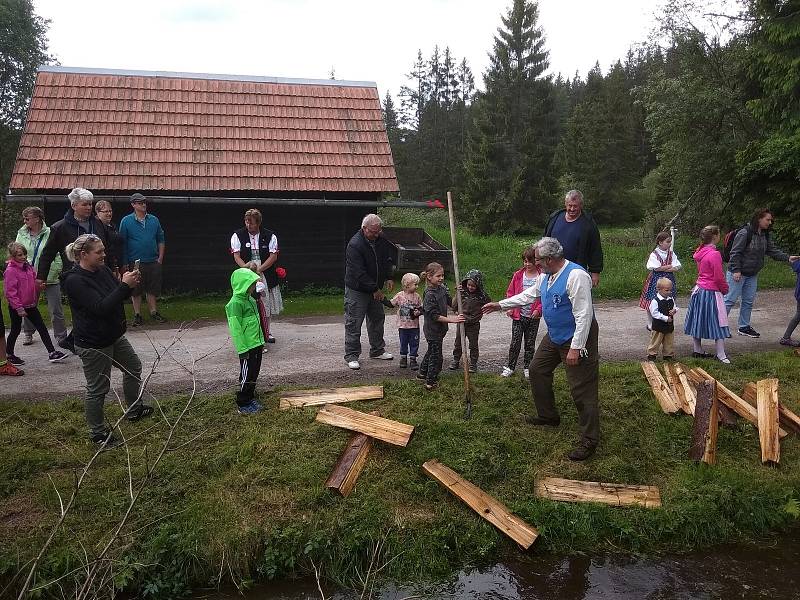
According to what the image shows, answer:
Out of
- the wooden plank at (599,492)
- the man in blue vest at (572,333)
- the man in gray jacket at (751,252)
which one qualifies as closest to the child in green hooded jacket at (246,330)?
the man in blue vest at (572,333)

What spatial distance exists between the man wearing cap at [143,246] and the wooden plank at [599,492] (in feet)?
24.1

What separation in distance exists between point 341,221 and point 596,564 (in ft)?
34.3

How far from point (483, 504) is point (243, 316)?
3.09 metres

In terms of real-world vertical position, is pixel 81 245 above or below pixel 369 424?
above

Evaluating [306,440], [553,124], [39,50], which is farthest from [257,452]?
[39,50]

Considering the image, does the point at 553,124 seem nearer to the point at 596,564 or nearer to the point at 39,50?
the point at 39,50

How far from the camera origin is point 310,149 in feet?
44.7

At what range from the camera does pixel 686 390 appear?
6.68m

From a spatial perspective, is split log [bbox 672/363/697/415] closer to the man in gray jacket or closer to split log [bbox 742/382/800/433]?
split log [bbox 742/382/800/433]

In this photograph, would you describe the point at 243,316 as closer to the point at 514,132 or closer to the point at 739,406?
the point at 739,406

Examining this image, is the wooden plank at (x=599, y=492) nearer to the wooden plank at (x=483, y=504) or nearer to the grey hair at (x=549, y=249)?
the wooden plank at (x=483, y=504)

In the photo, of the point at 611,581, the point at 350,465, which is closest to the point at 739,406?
the point at 611,581

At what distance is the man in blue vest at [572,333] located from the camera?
5188 millimetres

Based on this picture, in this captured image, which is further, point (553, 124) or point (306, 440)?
point (553, 124)
